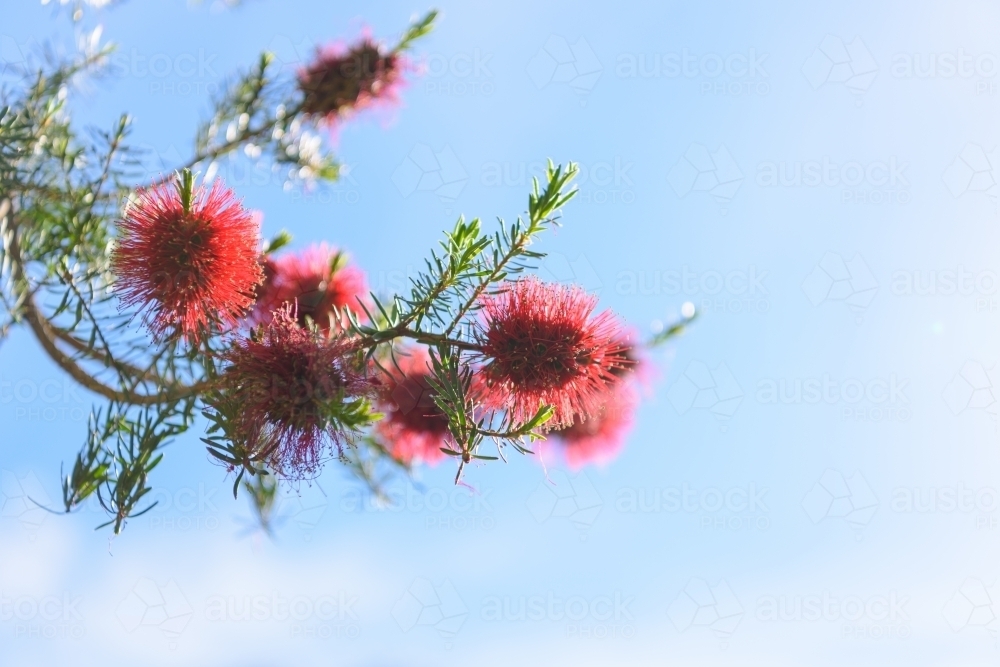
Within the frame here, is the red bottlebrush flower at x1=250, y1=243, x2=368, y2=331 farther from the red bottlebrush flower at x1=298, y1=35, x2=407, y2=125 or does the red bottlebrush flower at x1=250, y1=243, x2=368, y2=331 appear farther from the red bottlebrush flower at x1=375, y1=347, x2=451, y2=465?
the red bottlebrush flower at x1=298, y1=35, x2=407, y2=125

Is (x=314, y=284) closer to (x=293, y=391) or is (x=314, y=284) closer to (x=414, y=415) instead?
(x=414, y=415)

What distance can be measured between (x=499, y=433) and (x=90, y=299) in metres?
1.21

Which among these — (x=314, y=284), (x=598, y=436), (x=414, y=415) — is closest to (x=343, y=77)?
(x=314, y=284)

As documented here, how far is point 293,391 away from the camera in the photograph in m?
1.62

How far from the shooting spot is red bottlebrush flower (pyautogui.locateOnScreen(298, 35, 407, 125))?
A: 303cm

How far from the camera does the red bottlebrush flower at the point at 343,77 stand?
303 centimetres

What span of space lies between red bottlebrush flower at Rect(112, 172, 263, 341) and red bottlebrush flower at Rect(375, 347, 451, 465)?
56cm

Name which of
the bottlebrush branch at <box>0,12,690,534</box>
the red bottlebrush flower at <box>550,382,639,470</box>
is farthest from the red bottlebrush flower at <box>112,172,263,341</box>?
the red bottlebrush flower at <box>550,382,639,470</box>

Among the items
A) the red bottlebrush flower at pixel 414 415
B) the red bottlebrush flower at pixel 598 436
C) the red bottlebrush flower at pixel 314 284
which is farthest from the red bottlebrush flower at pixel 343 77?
the red bottlebrush flower at pixel 598 436

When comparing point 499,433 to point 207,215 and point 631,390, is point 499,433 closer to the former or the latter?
point 207,215

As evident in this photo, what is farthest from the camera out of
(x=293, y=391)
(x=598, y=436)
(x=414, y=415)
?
(x=598, y=436)

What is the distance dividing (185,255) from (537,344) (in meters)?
0.81

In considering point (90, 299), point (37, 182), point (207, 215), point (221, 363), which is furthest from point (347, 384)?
point (37, 182)

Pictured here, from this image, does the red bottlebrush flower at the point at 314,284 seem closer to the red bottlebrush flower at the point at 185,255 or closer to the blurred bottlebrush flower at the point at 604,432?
the red bottlebrush flower at the point at 185,255
